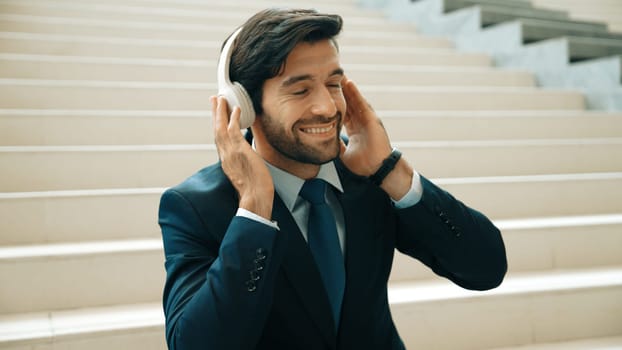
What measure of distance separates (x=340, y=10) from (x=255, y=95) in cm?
410

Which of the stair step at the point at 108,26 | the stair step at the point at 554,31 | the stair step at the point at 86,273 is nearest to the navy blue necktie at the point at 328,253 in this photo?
the stair step at the point at 86,273

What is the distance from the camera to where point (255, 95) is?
1.23 m

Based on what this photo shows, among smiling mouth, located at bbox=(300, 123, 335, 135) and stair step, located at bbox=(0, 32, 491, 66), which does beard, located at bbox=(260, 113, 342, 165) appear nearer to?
smiling mouth, located at bbox=(300, 123, 335, 135)

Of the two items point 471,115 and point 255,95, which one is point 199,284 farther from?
point 471,115

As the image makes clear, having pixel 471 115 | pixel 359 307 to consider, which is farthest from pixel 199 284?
pixel 471 115

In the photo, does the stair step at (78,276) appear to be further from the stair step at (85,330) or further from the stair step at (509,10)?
the stair step at (509,10)

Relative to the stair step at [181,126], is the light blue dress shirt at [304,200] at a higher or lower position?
higher

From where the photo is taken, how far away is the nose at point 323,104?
118 cm

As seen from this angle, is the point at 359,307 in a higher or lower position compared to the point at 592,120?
higher

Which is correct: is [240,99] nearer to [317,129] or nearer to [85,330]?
[317,129]

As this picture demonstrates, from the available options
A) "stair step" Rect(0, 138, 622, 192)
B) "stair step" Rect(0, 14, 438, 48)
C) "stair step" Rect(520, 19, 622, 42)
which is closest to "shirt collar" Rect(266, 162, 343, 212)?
"stair step" Rect(0, 138, 622, 192)

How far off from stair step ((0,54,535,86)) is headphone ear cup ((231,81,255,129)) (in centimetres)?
224

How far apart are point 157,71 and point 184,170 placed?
3.11ft

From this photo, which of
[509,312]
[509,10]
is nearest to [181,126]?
[509,312]
